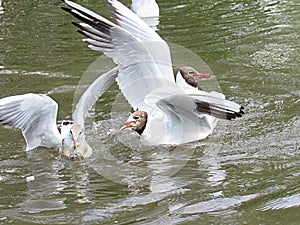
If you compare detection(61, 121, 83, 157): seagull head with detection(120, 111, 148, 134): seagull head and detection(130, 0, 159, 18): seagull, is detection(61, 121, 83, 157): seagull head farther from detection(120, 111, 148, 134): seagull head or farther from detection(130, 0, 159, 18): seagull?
detection(130, 0, 159, 18): seagull

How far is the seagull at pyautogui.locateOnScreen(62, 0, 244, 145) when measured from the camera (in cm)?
652

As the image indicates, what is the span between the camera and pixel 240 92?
7895 mm

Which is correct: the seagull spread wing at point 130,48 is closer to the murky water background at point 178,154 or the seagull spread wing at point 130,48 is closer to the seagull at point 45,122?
the seagull at point 45,122

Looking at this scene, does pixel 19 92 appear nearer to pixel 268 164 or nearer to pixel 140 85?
pixel 140 85

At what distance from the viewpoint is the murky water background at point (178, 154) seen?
17.1ft

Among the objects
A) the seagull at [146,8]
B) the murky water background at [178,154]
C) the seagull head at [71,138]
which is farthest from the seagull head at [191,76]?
the seagull at [146,8]

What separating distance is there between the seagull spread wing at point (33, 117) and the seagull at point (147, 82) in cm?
65

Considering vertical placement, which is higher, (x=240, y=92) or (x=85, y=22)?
(x=85, y=22)

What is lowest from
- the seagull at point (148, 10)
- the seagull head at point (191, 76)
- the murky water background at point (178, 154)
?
the murky water background at point (178, 154)

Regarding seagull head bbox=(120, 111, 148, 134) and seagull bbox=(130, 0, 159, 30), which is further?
seagull bbox=(130, 0, 159, 30)

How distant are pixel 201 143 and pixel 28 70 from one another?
3.00 meters

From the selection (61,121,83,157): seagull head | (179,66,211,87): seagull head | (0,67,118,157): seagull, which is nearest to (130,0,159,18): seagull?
(179,66,211,87): seagull head

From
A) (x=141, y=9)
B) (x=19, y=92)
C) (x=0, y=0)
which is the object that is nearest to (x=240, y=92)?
(x=19, y=92)

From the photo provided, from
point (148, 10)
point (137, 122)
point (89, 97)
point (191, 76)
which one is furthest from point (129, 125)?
point (148, 10)
